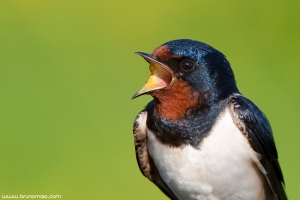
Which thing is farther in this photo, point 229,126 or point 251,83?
point 251,83

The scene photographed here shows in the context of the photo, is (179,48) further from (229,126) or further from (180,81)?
(229,126)

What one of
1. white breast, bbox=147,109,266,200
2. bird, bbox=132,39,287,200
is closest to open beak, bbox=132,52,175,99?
bird, bbox=132,39,287,200

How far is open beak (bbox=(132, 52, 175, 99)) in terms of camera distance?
2137 mm

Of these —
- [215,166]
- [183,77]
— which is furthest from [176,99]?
[215,166]

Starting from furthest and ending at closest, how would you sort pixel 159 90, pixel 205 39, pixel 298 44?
pixel 298 44
pixel 205 39
pixel 159 90

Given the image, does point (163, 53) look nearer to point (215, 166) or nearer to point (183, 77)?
point (183, 77)

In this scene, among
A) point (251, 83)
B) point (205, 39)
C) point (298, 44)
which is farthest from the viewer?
point (298, 44)

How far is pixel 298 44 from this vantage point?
12.3 ft

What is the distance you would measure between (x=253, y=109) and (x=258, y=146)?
0.10m

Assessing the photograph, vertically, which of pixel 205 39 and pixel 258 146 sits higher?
pixel 205 39

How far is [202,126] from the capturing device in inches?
84.7

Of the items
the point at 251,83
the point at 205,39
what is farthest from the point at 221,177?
the point at 205,39

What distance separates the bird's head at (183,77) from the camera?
214 cm

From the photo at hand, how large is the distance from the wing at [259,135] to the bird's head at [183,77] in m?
0.06
